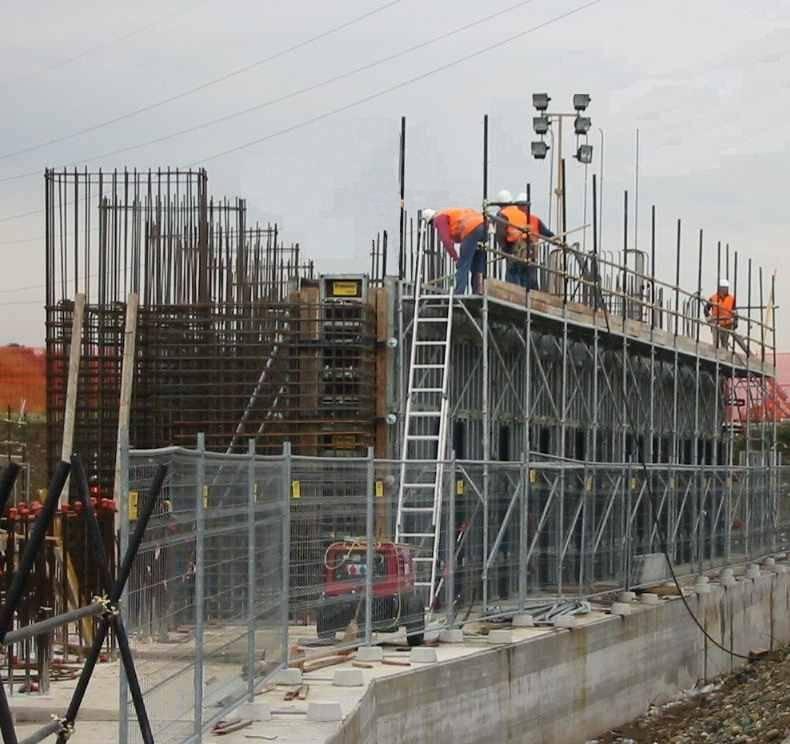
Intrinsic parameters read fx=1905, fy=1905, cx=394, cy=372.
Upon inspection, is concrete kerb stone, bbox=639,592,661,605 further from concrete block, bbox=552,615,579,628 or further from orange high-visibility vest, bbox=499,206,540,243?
orange high-visibility vest, bbox=499,206,540,243

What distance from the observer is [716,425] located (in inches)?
1547

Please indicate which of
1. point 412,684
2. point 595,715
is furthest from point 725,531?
point 412,684

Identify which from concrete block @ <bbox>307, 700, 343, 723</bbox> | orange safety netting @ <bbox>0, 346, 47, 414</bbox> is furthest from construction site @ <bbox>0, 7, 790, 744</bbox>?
orange safety netting @ <bbox>0, 346, 47, 414</bbox>

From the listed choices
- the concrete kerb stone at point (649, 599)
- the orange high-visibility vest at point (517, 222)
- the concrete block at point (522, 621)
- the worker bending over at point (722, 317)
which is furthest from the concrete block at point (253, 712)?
the worker bending over at point (722, 317)

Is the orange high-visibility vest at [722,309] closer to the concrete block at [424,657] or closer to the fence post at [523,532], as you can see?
the fence post at [523,532]

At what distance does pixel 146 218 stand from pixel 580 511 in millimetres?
6348

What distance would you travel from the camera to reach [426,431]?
22.9m

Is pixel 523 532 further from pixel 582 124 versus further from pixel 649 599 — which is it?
pixel 582 124

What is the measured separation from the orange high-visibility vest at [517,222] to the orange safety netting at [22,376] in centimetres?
1763

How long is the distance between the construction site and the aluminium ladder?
0.16ft

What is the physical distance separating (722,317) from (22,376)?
1635 cm

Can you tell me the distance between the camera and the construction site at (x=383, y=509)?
11742mm

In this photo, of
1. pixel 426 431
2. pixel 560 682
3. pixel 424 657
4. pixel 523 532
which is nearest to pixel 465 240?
pixel 426 431

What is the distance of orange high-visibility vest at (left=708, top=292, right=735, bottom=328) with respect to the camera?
3595 cm
